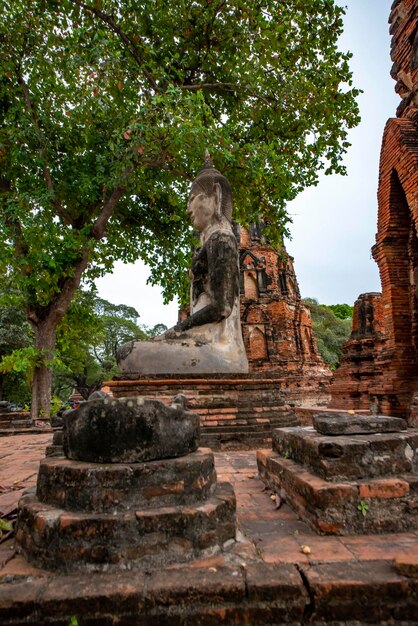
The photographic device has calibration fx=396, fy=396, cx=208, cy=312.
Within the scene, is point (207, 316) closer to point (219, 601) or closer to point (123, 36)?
point (219, 601)

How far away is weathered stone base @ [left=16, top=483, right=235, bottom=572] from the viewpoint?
142 cm

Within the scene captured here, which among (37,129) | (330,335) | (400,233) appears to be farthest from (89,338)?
(330,335)

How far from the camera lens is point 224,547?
5.12ft

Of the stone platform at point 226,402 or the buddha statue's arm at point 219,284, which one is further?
the buddha statue's arm at point 219,284

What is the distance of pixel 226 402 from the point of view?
412 cm

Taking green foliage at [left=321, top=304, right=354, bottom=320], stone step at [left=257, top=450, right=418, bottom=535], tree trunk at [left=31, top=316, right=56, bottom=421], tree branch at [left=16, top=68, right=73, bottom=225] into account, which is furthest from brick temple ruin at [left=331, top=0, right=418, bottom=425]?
green foliage at [left=321, top=304, right=354, bottom=320]

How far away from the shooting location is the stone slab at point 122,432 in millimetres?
1688

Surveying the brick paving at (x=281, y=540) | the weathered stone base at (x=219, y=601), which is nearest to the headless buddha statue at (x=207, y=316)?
the brick paving at (x=281, y=540)

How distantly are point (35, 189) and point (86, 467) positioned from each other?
7.21m

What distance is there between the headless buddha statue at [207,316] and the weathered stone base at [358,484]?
8.28 ft

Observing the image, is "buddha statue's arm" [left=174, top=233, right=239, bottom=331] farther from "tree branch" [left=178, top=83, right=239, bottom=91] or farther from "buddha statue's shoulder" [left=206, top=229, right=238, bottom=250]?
"tree branch" [left=178, top=83, right=239, bottom=91]

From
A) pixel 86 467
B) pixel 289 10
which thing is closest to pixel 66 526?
pixel 86 467

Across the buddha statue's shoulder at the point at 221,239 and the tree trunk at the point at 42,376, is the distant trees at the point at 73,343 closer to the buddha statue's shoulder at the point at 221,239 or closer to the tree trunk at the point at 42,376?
the tree trunk at the point at 42,376

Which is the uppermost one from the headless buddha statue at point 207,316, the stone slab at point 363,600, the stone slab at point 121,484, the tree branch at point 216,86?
the tree branch at point 216,86
